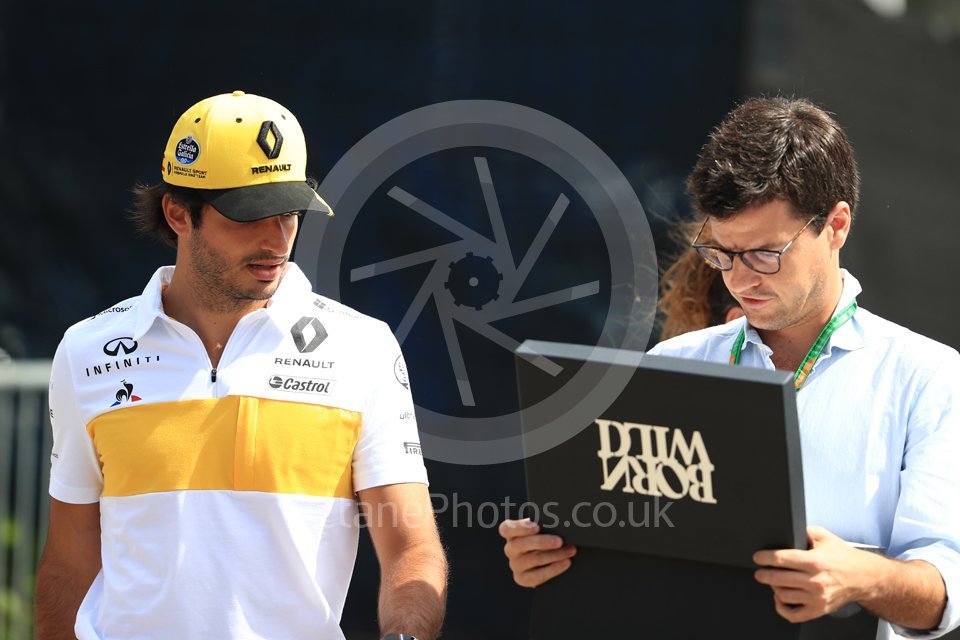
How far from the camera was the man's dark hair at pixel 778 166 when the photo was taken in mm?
2268

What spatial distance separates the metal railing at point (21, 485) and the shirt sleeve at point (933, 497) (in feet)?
11.0

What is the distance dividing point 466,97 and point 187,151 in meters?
1.86

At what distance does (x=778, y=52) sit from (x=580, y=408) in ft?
8.12

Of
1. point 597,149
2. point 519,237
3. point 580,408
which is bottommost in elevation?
point 580,408

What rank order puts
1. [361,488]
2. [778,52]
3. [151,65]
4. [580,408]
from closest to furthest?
[580,408]
[361,488]
[778,52]
[151,65]

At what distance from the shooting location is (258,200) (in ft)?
8.70

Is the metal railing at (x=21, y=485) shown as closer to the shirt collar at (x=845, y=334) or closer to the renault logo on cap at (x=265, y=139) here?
the renault logo on cap at (x=265, y=139)

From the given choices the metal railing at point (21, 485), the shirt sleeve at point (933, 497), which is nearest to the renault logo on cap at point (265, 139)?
the shirt sleeve at point (933, 497)

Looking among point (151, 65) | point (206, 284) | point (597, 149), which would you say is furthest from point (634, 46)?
point (206, 284)

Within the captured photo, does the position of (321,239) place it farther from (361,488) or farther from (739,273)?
(739,273)

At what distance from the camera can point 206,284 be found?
271cm

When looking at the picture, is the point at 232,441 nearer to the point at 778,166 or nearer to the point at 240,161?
the point at 240,161

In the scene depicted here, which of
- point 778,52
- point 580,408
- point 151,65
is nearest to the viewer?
point 580,408

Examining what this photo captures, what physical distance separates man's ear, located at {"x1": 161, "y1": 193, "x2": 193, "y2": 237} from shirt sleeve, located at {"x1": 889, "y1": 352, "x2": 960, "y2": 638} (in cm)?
154
